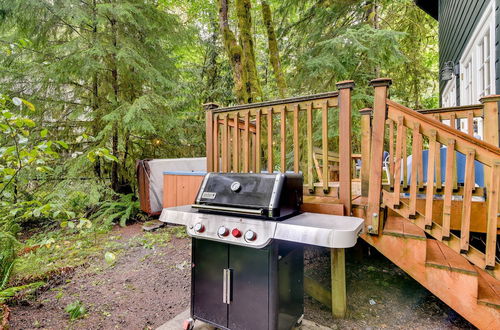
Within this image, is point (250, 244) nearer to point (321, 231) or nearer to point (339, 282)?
point (321, 231)

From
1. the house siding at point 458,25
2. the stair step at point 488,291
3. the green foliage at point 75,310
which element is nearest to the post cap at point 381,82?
the stair step at point 488,291

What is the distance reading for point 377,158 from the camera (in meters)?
2.20

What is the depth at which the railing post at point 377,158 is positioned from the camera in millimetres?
2191

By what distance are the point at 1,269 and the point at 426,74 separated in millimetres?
10101

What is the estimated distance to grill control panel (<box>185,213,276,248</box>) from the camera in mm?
1668

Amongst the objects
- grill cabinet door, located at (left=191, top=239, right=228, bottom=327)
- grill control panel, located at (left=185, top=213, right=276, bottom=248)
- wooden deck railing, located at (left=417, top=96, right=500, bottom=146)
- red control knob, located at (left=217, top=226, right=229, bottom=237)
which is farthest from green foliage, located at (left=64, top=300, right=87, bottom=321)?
wooden deck railing, located at (left=417, top=96, right=500, bottom=146)

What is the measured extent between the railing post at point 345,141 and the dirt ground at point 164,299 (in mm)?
1160

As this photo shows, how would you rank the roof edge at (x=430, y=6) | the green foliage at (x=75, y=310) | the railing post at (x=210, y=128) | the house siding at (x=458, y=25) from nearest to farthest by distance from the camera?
the green foliage at (x=75, y=310)
the railing post at (x=210, y=128)
the house siding at (x=458, y=25)
the roof edge at (x=430, y=6)

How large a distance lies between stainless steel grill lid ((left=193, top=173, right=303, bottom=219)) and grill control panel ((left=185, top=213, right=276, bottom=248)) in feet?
0.20

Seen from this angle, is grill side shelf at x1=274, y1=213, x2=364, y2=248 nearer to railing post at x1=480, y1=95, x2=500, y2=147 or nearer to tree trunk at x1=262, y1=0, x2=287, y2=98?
railing post at x1=480, y1=95, x2=500, y2=147

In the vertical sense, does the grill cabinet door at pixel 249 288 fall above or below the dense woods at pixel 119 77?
below

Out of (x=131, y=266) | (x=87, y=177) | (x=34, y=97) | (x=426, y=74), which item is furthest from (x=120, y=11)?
(x=426, y=74)

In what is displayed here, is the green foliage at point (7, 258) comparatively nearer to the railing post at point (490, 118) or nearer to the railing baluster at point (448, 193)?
the railing baluster at point (448, 193)

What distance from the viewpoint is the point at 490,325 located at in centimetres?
193
